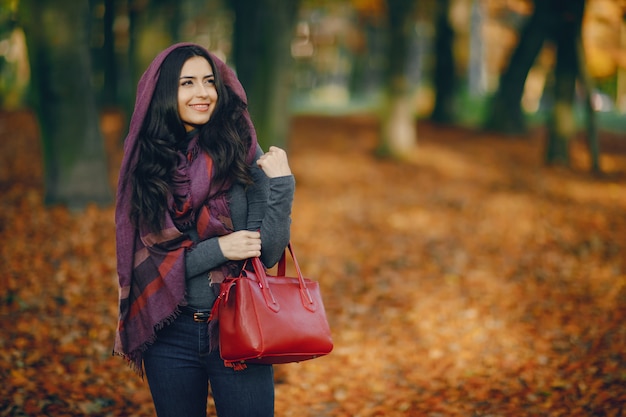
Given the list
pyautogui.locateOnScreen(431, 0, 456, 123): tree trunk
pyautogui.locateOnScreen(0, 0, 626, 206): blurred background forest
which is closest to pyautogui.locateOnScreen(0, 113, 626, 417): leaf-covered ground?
pyautogui.locateOnScreen(0, 0, 626, 206): blurred background forest

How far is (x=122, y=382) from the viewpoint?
4891 mm

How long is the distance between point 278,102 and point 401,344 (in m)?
5.62

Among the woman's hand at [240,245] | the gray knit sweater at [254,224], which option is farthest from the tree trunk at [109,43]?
the woman's hand at [240,245]

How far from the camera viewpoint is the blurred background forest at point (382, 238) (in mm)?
4902

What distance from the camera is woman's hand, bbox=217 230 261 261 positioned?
8.32 ft

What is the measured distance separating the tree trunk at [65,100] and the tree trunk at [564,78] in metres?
9.78

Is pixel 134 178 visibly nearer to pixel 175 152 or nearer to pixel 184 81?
pixel 175 152

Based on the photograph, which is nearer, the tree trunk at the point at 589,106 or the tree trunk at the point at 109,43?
the tree trunk at the point at 589,106

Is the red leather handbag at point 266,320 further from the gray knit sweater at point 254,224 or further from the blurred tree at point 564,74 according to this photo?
the blurred tree at point 564,74

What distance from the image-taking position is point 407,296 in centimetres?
714

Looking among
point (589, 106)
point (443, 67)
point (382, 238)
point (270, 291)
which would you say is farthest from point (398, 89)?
point (270, 291)

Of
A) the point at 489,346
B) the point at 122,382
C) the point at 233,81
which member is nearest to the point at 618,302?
the point at 489,346

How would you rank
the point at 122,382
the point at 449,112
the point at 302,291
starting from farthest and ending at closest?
the point at 449,112 < the point at 122,382 < the point at 302,291

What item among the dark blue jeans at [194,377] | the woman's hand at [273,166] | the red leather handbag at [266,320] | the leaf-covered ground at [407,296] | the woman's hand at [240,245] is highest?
the woman's hand at [273,166]
